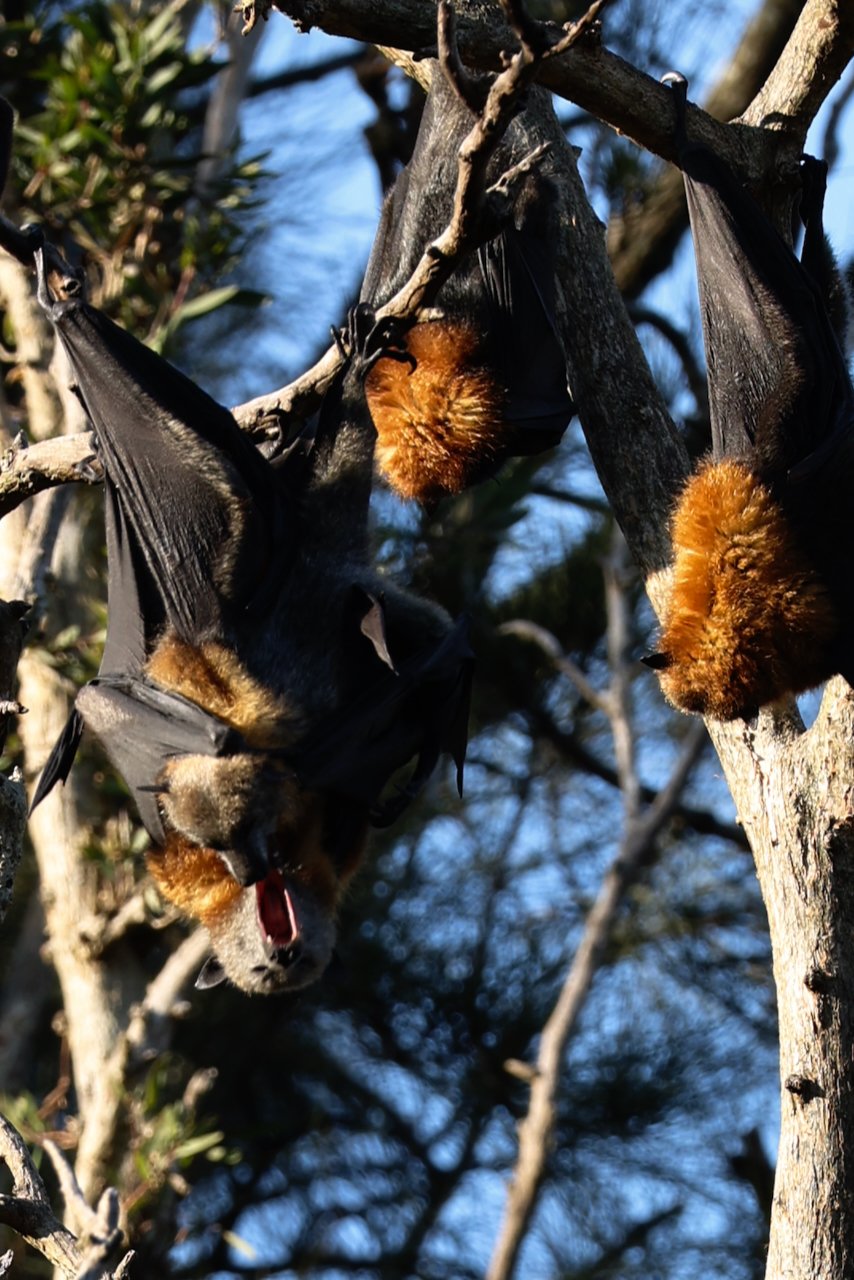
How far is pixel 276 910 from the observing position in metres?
4.62

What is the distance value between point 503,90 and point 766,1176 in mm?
5627

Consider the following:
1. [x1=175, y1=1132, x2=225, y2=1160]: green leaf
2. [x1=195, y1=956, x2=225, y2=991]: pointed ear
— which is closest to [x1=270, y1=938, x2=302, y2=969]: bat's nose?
[x1=195, y1=956, x2=225, y2=991]: pointed ear

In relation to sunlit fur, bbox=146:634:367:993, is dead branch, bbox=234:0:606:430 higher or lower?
higher

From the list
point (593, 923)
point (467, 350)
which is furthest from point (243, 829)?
point (593, 923)

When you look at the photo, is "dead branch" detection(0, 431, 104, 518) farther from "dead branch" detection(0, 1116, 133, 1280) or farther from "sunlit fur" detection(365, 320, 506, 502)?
"dead branch" detection(0, 1116, 133, 1280)

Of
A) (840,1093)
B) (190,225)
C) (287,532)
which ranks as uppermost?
(190,225)

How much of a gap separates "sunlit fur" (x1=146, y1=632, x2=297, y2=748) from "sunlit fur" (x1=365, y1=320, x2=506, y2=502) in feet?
2.58

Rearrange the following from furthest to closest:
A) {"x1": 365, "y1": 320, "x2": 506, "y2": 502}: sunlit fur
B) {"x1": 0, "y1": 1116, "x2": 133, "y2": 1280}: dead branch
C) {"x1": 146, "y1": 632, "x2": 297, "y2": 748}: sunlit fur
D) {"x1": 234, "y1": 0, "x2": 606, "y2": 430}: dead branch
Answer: {"x1": 365, "y1": 320, "x2": 506, "y2": 502}: sunlit fur < {"x1": 146, "y1": 632, "x2": 297, "y2": 748}: sunlit fur < {"x1": 234, "y1": 0, "x2": 606, "y2": 430}: dead branch < {"x1": 0, "y1": 1116, "x2": 133, "y2": 1280}: dead branch

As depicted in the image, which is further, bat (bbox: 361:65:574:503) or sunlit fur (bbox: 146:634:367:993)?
bat (bbox: 361:65:574:503)

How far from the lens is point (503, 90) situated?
10.4ft

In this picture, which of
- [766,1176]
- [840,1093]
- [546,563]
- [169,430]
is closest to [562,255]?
[169,430]

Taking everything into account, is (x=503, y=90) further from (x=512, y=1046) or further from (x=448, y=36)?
(x=512, y=1046)

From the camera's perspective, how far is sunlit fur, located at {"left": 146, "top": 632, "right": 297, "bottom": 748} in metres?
4.45

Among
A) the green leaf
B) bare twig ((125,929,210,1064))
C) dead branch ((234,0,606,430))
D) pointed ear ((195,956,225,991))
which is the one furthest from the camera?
bare twig ((125,929,210,1064))
